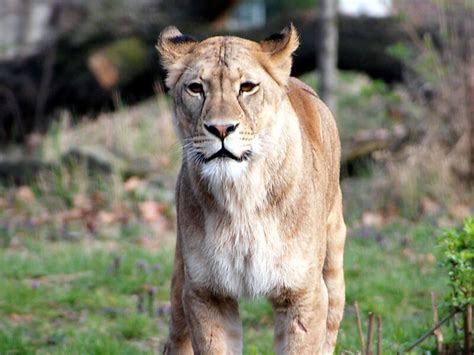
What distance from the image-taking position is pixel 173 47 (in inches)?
189

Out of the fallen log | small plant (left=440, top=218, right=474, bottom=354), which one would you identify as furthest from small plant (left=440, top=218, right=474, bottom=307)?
the fallen log

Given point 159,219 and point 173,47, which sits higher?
point 173,47

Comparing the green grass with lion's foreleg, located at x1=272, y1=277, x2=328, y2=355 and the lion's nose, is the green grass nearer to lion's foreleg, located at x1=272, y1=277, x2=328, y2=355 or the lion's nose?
lion's foreleg, located at x1=272, y1=277, x2=328, y2=355

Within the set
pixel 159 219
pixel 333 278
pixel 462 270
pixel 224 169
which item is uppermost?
pixel 224 169

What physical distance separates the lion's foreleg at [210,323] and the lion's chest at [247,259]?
0.10 metres

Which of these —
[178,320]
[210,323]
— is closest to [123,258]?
[178,320]

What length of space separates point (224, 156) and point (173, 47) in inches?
30.1

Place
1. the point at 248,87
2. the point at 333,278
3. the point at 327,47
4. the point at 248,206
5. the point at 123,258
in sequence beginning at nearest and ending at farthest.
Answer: the point at 248,87 < the point at 248,206 < the point at 333,278 < the point at 123,258 < the point at 327,47

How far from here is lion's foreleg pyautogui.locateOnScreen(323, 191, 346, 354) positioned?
5465 millimetres

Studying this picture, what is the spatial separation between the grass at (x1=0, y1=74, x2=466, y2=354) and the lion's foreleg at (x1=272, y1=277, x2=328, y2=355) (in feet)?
1.17

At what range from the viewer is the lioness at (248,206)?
4.45 meters

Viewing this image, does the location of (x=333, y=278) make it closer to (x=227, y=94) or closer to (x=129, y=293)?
(x=227, y=94)

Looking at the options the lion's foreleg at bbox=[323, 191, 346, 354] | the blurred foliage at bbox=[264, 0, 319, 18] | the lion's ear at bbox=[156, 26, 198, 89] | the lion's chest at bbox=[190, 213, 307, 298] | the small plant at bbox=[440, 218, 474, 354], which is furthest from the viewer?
the blurred foliage at bbox=[264, 0, 319, 18]

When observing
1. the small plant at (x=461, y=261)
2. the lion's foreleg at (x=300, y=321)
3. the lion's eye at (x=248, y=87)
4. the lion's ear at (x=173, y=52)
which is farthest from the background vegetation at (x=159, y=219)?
the lion's ear at (x=173, y=52)
